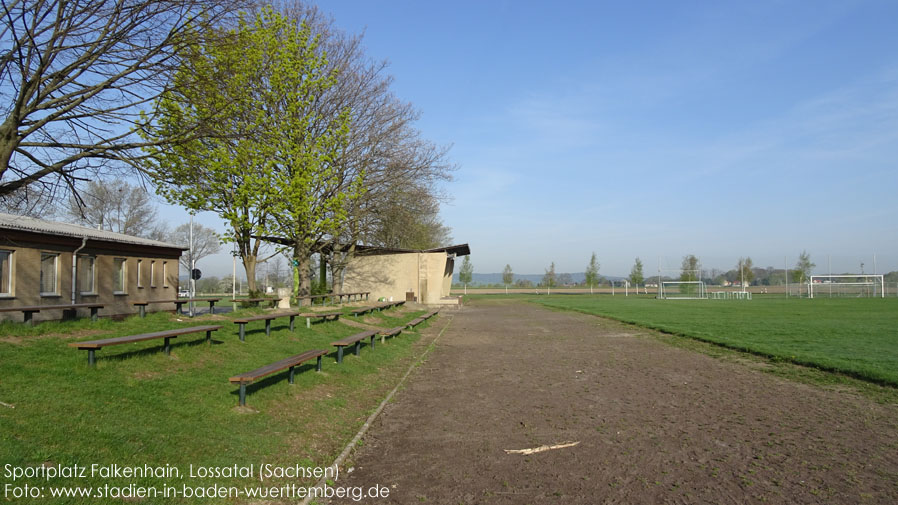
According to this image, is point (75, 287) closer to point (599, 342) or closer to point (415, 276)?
point (599, 342)

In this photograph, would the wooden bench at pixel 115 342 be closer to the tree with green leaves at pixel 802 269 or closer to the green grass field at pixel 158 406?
the green grass field at pixel 158 406

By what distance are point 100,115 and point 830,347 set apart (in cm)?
1607

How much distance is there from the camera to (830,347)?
45.8 feet

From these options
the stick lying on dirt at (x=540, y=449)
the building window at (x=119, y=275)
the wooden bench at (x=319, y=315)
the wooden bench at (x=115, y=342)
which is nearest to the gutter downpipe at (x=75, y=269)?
the building window at (x=119, y=275)

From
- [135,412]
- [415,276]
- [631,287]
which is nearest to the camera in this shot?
[135,412]

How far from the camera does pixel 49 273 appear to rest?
17.9m

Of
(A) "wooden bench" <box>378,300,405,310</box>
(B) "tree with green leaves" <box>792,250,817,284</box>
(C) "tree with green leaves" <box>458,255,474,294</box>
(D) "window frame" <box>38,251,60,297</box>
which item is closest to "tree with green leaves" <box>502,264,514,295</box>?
(C) "tree with green leaves" <box>458,255,474,294</box>

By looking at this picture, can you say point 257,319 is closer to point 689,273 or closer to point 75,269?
point 75,269

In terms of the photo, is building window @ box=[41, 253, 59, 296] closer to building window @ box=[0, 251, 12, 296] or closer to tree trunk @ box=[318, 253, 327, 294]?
building window @ box=[0, 251, 12, 296]

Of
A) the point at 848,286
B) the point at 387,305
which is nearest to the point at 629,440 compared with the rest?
the point at 387,305

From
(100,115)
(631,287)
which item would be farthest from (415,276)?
(631,287)

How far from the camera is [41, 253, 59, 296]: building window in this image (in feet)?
57.9

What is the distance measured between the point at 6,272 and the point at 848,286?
63920 millimetres

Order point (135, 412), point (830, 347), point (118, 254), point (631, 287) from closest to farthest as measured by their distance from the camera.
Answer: point (135, 412)
point (830, 347)
point (118, 254)
point (631, 287)
